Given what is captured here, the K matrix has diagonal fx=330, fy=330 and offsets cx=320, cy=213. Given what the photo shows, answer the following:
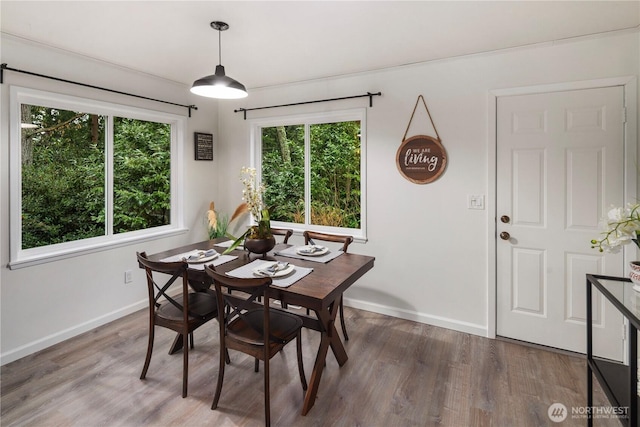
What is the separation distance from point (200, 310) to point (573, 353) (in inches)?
112

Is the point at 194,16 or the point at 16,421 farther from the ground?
the point at 194,16

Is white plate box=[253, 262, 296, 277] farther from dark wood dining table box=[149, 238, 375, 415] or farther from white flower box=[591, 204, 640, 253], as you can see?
white flower box=[591, 204, 640, 253]

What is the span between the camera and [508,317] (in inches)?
110

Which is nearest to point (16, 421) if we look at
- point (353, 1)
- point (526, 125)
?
point (353, 1)

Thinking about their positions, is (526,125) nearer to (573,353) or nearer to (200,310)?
(573,353)

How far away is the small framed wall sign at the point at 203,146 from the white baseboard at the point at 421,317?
2.39m

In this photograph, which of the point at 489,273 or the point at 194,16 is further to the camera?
the point at 489,273

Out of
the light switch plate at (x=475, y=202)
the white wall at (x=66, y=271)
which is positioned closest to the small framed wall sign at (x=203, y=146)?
the white wall at (x=66, y=271)

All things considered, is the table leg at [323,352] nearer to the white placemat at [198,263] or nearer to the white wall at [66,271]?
the white placemat at [198,263]

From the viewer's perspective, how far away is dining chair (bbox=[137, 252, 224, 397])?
6.57 feet

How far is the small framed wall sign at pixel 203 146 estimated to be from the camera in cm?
392

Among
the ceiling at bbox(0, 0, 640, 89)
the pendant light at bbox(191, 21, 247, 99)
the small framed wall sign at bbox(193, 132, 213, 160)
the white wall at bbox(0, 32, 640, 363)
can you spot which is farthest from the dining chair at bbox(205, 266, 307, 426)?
the small framed wall sign at bbox(193, 132, 213, 160)

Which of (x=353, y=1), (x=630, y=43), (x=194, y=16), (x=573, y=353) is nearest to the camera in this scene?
(x=353, y=1)

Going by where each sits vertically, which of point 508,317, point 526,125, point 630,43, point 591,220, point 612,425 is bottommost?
point 612,425
